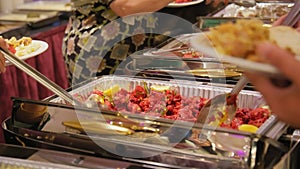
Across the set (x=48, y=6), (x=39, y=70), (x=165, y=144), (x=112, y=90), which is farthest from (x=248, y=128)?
(x=48, y=6)

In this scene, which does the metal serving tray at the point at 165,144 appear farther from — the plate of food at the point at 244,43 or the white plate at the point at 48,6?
the white plate at the point at 48,6

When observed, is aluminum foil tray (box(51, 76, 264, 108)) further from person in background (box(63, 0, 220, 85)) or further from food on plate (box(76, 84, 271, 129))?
person in background (box(63, 0, 220, 85))

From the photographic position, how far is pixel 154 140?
1021mm

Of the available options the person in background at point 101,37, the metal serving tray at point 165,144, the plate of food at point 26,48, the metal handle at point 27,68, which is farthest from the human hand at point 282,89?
the person in background at point 101,37

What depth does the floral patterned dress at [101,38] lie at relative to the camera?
2012 mm

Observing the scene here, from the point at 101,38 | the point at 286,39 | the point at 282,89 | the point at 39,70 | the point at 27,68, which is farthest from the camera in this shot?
the point at 39,70

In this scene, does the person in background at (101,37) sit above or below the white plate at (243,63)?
below

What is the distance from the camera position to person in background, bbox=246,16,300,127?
28.0 inches

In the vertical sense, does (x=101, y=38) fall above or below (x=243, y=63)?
below

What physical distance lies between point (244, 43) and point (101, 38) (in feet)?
4.23

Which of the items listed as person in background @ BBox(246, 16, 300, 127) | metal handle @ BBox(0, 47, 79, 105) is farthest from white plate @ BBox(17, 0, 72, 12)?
person in background @ BBox(246, 16, 300, 127)

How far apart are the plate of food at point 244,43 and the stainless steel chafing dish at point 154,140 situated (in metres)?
0.19

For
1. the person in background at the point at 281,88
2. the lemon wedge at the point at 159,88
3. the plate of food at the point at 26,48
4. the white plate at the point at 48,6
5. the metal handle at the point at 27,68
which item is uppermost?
the person in background at the point at 281,88

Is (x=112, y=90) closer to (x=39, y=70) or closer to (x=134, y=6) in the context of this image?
(x=134, y=6)
